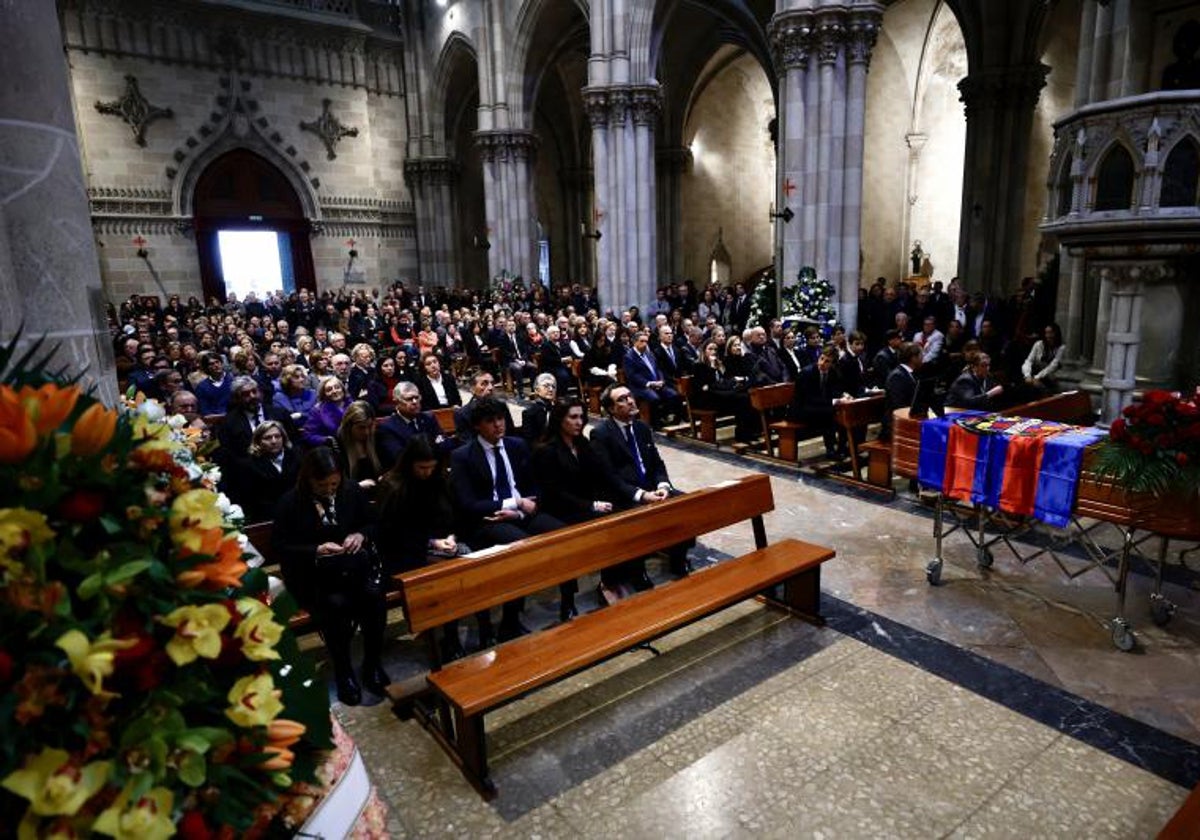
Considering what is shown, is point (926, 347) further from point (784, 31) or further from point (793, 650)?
point (793, 650)

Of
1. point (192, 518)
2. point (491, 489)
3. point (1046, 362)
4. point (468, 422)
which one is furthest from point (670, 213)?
point (192, 518)

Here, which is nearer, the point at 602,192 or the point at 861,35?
the point at 861,35

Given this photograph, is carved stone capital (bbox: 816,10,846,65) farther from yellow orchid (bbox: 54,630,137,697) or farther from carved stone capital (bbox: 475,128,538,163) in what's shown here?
yellow orchid (bbox: 54,630,137,697)

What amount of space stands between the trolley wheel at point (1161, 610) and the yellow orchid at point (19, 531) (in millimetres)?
5293

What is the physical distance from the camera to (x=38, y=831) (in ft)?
3.55

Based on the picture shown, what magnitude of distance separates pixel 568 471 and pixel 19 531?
4.02 metres

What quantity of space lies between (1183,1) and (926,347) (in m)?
5.28

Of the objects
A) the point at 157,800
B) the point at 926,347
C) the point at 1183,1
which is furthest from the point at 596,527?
the point at 926,347

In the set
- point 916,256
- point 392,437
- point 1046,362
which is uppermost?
point 916,256

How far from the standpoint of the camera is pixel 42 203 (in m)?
2.45

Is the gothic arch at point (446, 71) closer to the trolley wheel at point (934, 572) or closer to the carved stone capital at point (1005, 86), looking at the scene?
the carved stone capital at point (1005, 86)

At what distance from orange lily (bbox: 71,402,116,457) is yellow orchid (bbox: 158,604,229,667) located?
1.06 feet

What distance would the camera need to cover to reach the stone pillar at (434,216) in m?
23.8

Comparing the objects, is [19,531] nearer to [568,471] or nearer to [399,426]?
[568,471]
